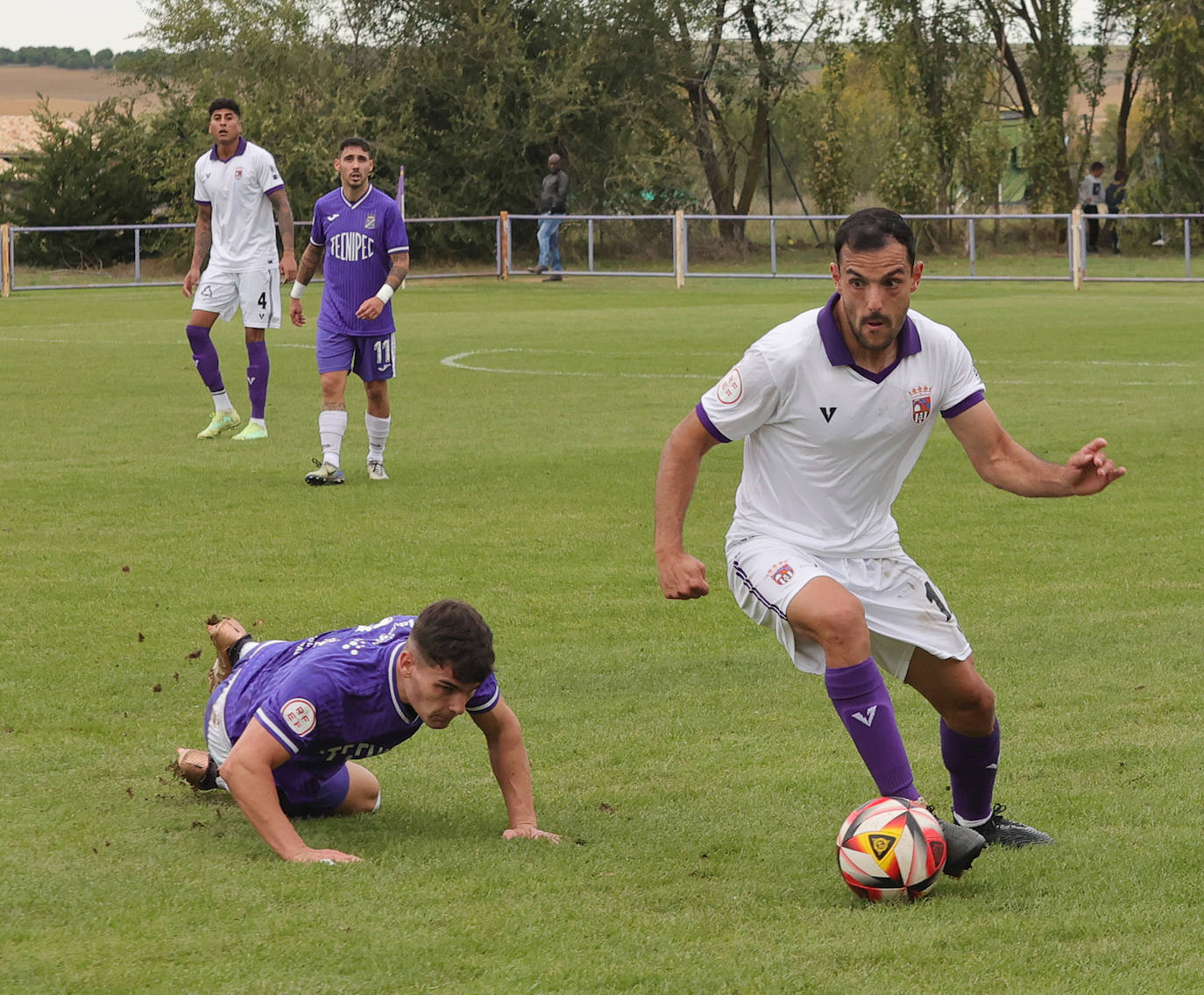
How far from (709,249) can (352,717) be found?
30.9 metres

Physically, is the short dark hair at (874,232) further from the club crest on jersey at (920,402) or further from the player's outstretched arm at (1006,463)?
the player's outstretched arm at (1006,463)

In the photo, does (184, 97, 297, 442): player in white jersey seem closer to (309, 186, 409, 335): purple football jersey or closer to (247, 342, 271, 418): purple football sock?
(247, 342, 271, 418): purple football sock

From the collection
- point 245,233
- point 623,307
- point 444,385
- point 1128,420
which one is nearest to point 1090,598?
point 1128,420

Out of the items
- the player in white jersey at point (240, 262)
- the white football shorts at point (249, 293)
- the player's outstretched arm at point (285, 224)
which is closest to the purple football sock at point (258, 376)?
the player in white jersey at point (240, 262)

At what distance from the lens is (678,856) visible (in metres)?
4.63

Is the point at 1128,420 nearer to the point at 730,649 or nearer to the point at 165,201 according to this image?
the point at 730,649

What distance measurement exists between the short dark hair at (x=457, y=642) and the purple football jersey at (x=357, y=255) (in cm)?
711

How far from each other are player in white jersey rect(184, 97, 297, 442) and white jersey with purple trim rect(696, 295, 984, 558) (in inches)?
362

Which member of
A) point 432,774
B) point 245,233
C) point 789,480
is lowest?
point 432,774

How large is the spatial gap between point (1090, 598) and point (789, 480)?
3.60m

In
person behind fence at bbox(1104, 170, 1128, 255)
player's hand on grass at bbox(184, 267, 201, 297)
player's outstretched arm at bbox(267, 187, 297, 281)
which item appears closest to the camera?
player's outstretched arm at bbox(267, 187, 297, 281)

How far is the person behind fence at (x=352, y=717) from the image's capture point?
4.44 m

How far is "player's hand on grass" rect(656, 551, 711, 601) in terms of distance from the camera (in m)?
4.47

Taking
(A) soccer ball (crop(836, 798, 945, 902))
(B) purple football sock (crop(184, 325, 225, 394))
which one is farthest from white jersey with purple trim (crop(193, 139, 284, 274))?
(A) soccer ball (crop(836, 798, 945, 902))
